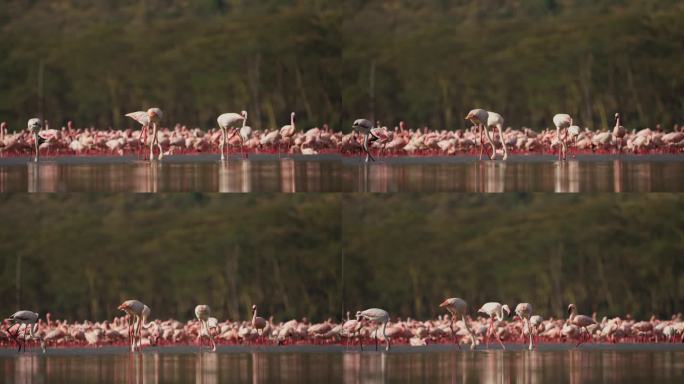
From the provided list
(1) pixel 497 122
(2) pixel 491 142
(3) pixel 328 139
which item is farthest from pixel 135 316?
(1) pixel 497 122

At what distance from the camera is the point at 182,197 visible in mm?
13766

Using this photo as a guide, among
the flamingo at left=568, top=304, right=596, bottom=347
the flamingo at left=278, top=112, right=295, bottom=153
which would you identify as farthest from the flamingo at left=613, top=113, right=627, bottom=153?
the flamingo at left=278, top=112, right=295, bottom=153

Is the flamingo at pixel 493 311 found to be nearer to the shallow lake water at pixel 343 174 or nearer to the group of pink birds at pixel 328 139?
the shallow lake water at pixel 343 174

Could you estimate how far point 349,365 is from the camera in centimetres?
1286

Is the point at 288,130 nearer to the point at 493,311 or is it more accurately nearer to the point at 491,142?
the point at 491,142

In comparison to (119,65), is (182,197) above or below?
below

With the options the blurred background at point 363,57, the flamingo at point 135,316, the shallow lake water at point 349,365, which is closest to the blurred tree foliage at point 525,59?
the blurred background at point 363,57

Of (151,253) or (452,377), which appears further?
(151,253)

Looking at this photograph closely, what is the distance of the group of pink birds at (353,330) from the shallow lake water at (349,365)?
0.41ft

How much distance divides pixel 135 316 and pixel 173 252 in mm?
672

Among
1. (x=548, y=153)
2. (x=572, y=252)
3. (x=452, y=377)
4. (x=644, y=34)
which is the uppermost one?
(x=644, y=34)

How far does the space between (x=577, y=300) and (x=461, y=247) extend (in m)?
1.10

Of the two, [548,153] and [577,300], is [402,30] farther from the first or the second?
[577,300]

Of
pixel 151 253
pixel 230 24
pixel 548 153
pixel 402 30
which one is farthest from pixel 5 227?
pixel 548 153
